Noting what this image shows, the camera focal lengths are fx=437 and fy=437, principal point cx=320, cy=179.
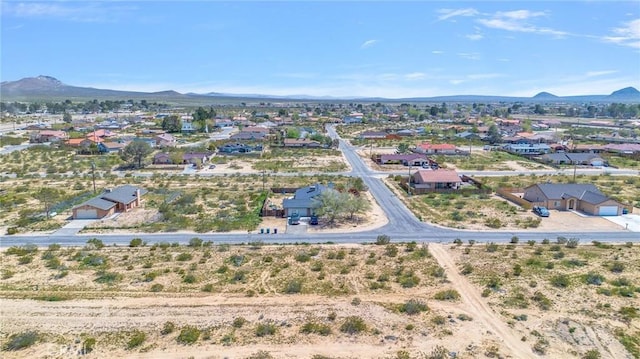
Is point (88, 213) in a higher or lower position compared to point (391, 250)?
lower

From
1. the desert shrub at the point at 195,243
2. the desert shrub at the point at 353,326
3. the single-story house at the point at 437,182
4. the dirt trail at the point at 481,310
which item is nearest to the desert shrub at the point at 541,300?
the dirt trail at the point at 481,310

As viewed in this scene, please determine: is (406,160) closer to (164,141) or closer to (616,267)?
(616,267)

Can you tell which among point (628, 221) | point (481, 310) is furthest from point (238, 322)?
point (628, 221)

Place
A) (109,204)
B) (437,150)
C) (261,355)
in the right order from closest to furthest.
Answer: (261,355) → (109,204) → (437,150)

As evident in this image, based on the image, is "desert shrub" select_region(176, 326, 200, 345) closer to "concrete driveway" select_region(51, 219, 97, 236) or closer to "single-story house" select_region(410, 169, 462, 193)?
"concrete driveway" select_region(51, 219, 97, 236)

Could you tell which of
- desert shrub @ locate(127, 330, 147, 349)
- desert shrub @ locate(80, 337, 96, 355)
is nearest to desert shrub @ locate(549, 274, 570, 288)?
desert shrub @ locate(127, 330, 147, 349)

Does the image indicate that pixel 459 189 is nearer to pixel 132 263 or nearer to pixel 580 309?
pixel 580 309
